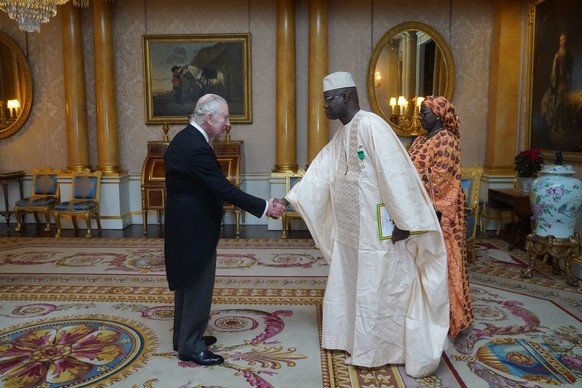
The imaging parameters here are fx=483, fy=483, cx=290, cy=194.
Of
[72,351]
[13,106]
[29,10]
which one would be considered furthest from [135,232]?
[72,351]

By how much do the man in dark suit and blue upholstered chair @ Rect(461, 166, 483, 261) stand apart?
11.1ft

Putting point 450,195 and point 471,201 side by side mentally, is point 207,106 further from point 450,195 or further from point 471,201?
point 471,201

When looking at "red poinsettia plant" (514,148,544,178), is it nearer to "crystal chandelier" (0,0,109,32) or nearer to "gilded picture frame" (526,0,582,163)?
"gilded picture frame" (526,0,582,163)

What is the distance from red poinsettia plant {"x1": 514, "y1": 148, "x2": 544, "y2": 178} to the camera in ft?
20.0

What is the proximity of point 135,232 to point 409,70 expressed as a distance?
4989 millimetres

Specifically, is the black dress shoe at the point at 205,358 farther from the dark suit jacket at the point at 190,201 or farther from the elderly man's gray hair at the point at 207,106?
the elderly man's gray hair at the point at 207,106

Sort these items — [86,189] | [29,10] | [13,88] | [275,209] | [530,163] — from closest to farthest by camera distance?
1. [275,209]
2. [29,10]
3. [530,163]
4. [86,189]
5. [13,88]

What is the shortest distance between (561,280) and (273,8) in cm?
Result: 570

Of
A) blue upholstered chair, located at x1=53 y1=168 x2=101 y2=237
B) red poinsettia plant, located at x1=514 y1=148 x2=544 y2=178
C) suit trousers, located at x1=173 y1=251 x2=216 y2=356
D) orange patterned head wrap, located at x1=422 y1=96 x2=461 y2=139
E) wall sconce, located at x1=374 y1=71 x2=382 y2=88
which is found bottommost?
suit trousers, located at x1=173 y1=251 x2=216 y2=356

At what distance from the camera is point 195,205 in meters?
2.92

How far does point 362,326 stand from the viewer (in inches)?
116

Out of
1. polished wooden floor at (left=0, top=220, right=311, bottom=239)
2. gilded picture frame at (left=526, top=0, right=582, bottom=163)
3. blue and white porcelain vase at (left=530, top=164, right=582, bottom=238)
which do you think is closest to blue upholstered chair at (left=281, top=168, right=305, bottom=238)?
polished wooden floor at (left=0, top=220, right=311, bottom=239)

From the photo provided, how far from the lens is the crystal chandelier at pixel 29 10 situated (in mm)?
4766

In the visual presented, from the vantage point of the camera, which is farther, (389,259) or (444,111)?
(444,111)
